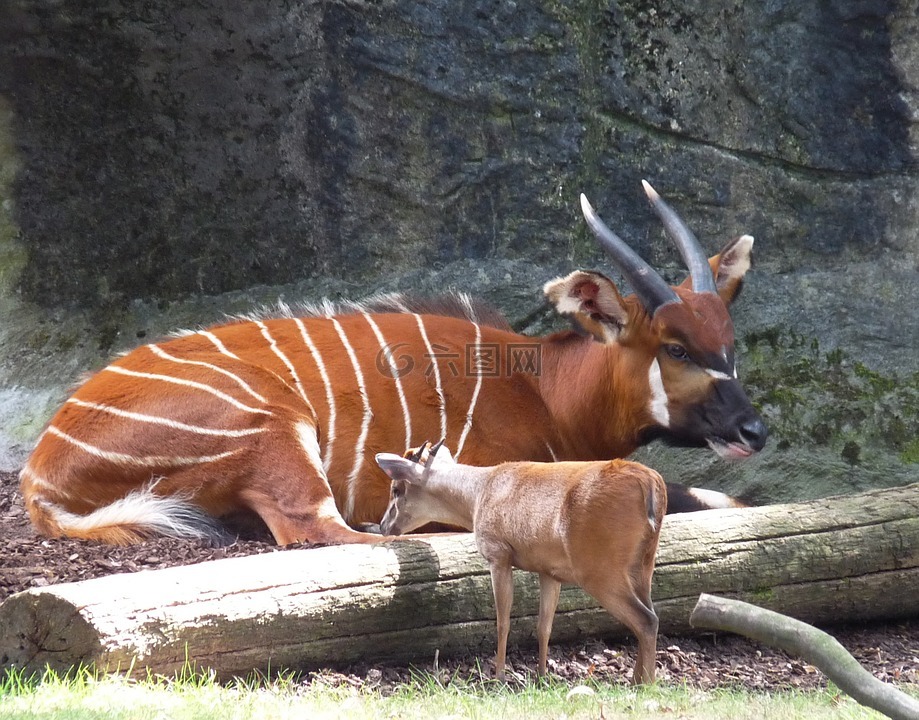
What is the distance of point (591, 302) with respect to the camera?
5320 mm

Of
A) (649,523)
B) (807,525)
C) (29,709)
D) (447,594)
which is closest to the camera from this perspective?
(29,709)

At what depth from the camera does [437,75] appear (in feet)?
21.4

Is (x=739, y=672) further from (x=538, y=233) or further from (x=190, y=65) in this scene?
(x=190, y=65)

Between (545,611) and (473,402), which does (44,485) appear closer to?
(473,402)

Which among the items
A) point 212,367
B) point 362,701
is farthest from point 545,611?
point 212,367

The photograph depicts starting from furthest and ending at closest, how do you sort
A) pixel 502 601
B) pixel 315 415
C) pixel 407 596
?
pixel 315 415, pixel 407 596, pixel 502 601

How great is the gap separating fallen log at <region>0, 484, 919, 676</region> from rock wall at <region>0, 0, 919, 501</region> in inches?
71.3

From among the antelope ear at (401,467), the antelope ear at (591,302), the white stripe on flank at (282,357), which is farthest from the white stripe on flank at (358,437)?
the antelope ear at (591,302)

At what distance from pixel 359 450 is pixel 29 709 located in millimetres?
2503

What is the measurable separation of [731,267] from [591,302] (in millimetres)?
839

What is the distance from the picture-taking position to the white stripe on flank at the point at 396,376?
215 inches

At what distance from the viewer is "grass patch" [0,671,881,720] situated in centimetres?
314

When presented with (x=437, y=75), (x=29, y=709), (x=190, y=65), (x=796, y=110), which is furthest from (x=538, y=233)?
(x=29, y=709)

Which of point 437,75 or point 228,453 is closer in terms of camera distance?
point 228,453
